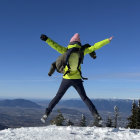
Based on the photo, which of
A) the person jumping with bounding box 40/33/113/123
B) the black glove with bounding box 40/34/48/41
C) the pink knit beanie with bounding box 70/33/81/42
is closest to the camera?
the black glove with bounding box 40/34/48/41

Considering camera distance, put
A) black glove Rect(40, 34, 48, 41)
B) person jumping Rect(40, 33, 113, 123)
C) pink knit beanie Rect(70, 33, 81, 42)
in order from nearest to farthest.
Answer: black glove Rect(40, 34, 48, 41)
person jumping Rect(40, 33, 113, 123)
pink knit beanie Rect(70, 33, 81, 42)

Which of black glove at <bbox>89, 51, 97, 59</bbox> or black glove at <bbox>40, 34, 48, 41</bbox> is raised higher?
black glove at <bbox>40, 34, 48, 41</bbox>

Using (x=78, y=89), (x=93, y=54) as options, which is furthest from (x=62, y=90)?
(x=93, y=54)

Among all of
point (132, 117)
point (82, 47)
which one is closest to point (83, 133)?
point (82, 47)

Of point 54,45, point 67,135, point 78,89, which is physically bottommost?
point 67,135

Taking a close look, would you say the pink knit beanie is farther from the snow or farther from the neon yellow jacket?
the snow

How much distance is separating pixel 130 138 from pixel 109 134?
77 centimetres

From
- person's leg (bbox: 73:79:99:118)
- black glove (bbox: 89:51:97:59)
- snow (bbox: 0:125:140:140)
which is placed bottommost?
snow (bbox: 0:125:140:140)

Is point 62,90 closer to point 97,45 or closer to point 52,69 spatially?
point 52,69

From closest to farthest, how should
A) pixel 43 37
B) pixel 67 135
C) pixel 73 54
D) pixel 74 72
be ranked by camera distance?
pixel 67 135, pixel 43 37, pixel 73 54, pixel 74 72

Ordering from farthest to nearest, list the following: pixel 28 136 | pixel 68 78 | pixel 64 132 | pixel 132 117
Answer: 1. pixel 132 117
2. pixel 68 78
3. pixel 64 132
4. pixel 28 136

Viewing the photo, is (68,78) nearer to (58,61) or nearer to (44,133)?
(58,61)

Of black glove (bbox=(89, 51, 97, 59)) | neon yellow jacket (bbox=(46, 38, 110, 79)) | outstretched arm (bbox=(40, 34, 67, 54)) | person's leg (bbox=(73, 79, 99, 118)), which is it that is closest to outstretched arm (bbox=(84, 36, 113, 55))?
neon yellow jacket (bbox=(46, 38, 110, 79))

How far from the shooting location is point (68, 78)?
8.11 m
